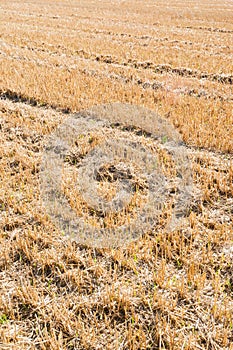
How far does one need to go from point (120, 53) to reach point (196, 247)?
971cm

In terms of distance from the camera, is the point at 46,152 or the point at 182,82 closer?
the point at 46,152

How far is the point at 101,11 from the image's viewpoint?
78.3ft

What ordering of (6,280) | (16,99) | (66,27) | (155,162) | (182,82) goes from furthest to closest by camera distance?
(66,27) → (182,82) → (16,99) → (155,162) → (6,280)

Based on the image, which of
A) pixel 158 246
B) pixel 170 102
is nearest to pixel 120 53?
pixel 170 102

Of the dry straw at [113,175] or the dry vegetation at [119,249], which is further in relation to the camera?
the dry straw at [113,175]

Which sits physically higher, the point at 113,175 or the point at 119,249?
the point at 113,175

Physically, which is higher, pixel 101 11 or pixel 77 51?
pixel 101 11

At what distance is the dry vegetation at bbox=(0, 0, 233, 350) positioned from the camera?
2732 mm

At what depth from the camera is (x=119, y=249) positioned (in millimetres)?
3516

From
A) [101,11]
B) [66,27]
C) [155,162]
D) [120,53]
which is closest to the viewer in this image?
[155,162]

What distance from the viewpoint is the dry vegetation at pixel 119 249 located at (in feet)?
8.96

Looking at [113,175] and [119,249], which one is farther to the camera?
[113,175]

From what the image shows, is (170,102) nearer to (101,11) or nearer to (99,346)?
(99,346)

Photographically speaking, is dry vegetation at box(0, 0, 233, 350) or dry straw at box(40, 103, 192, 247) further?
dry straw at box(40, 103, 192, 247)
